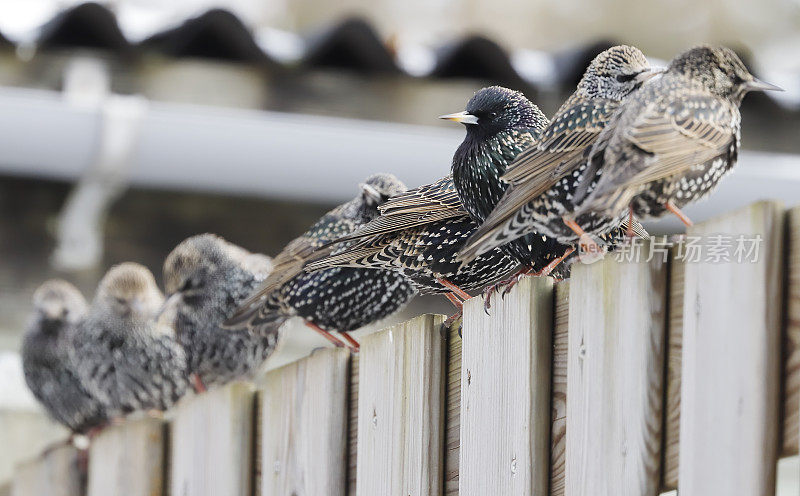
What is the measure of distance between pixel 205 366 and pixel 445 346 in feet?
7.57

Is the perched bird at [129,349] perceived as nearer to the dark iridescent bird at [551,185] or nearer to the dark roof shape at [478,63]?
the dark roof shape at [478,63]

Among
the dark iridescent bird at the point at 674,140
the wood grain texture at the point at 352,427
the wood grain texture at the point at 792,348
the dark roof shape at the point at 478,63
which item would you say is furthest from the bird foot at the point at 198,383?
the wood grain texture at the point at 792,348

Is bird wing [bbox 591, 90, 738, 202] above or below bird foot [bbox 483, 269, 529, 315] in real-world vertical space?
above

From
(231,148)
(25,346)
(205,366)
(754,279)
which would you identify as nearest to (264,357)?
(205,366)

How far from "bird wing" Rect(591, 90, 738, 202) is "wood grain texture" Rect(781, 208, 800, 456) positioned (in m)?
0.42

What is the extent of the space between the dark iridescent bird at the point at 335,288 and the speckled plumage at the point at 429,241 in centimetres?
35

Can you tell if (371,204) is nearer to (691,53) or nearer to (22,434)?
(691,53)

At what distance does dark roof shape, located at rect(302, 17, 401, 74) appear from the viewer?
482 centimetres

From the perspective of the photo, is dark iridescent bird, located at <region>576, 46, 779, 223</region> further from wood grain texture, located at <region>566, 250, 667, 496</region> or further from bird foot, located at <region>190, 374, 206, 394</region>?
bird foot, located at <region>190, 374, 206, 394</region>

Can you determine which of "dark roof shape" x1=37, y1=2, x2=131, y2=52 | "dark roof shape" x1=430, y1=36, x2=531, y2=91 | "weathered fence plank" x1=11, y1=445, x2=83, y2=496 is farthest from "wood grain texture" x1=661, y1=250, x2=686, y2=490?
"dark roof shape" x1=37, y1=2, x2=131, y2=52

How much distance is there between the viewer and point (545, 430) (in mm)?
1833

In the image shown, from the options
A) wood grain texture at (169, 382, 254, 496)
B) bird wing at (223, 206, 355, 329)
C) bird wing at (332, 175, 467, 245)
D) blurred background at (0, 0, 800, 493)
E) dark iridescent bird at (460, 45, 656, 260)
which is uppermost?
blurred background at (0, 0, 800, 493)

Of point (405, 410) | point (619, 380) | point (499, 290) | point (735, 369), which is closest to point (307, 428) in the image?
point (405, 410)

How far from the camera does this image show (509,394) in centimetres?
188
